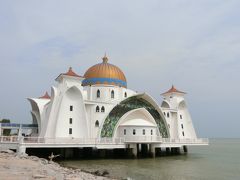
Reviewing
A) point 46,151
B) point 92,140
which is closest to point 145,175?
point 92,140

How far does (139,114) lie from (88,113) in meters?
6.89

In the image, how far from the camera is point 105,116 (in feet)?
97.1

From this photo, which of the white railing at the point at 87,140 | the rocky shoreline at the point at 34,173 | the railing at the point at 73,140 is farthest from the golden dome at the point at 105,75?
the rocky shoreline at the point at 34,173

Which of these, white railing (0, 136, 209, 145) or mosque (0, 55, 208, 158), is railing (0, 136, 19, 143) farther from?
mosque (0, 55, 208, 158)

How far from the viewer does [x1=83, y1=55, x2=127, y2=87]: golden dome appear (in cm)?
3422

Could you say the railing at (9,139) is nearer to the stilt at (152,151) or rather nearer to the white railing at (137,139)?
the white railing at (137,139)

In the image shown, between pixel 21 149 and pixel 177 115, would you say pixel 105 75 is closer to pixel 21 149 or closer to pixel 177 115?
pixel 177 115

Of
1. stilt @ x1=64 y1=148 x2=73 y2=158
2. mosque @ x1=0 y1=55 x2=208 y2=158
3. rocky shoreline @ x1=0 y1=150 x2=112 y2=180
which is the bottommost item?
rocky shoreline @ x1=0 y1=150 x2=112 y2=180

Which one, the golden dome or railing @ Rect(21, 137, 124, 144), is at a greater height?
the golden dome

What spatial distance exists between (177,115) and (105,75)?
1213cm

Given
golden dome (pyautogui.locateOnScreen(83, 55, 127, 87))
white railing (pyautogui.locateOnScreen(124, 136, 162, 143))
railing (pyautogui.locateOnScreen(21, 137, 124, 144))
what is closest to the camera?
railing (pyautogui.locateOnScreen(21, 137, 124, 144))

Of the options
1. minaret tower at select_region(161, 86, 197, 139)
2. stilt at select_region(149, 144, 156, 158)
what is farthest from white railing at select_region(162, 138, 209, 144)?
minaret tower at select_region(161, 86, 197, 139)

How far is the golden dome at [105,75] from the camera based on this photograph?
3422 cm

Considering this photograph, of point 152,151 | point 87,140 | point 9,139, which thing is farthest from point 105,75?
point 9,139
